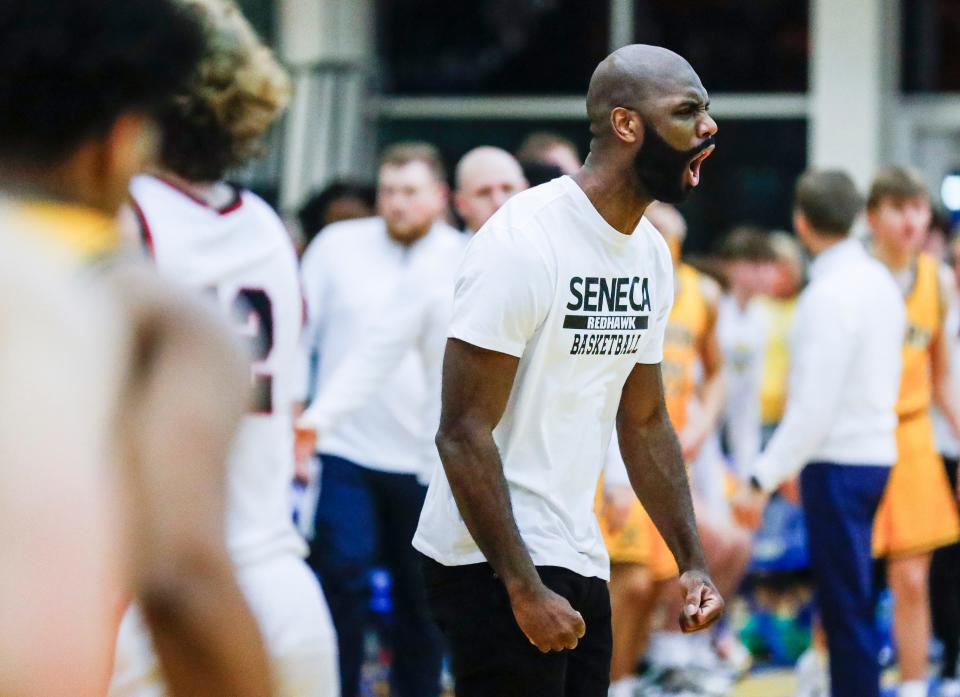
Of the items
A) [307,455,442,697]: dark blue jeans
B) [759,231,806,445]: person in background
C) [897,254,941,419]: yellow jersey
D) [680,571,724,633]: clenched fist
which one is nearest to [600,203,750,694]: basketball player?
[307,455,442,697]: dark blue jeans

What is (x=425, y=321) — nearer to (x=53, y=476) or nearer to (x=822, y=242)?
(x=822, y=242)

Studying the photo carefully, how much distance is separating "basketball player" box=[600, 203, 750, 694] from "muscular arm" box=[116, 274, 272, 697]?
3811 mm

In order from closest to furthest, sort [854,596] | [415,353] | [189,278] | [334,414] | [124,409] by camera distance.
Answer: [124,409] → [189,278] → [334,414] → [854,596] → [415,353]

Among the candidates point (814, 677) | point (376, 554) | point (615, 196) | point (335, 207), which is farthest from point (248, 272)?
point (335, 207)

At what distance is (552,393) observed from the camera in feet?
11.5

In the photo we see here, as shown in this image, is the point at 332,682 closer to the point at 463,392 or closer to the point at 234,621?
the point at 463,392

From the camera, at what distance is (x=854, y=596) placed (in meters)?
5.94

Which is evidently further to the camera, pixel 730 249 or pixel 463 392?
pixel 730 249

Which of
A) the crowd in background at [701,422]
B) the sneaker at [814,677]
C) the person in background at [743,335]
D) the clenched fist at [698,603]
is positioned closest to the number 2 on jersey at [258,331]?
the clenched fist at [698,603]

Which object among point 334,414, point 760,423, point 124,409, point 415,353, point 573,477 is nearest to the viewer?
point 124,409

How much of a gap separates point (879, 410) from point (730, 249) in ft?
11.3

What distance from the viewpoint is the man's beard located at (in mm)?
3582

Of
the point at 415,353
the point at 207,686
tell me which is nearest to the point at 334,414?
the point at 415,353

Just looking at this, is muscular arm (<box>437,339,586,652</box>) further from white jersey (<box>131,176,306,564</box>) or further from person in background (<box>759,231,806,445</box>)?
person in background (<box>759,231,806,445</box>)
